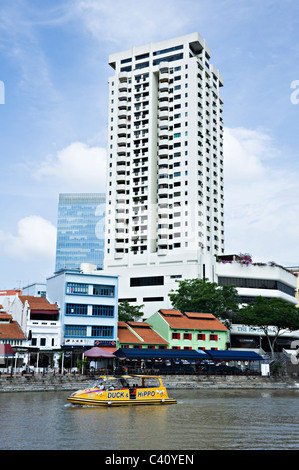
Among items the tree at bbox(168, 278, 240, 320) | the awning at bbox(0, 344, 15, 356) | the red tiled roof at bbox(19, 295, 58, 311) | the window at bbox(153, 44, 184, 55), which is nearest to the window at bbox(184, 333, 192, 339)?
the tree at bbox(168, 278, 240, 320)

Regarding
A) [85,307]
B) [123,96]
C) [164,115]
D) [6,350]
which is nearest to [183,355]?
[85,307]

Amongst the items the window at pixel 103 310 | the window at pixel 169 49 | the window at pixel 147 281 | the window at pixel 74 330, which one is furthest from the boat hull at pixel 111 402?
the window at pixel 169 49

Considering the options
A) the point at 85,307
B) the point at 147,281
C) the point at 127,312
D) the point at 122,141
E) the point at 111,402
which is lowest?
the point at 111,402

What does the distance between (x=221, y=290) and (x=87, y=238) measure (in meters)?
113

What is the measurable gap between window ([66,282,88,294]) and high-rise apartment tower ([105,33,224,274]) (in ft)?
128

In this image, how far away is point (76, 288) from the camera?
6756 cm

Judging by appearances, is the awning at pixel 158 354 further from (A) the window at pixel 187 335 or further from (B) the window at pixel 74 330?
(B) the window at pixel 74 330

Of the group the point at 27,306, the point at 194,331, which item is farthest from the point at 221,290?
the point at 27,306

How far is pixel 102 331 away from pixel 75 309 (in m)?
4.91

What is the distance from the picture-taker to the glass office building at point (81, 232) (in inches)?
7579

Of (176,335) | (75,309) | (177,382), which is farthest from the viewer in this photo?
(176,335)

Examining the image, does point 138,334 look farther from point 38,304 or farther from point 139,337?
point 38,304

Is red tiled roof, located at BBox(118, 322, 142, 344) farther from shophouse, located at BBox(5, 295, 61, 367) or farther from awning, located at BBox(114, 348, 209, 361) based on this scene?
shophouse, located at BBox(5, 295, 61, 367)

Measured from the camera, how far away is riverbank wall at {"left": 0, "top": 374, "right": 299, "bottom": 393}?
1863 inches
